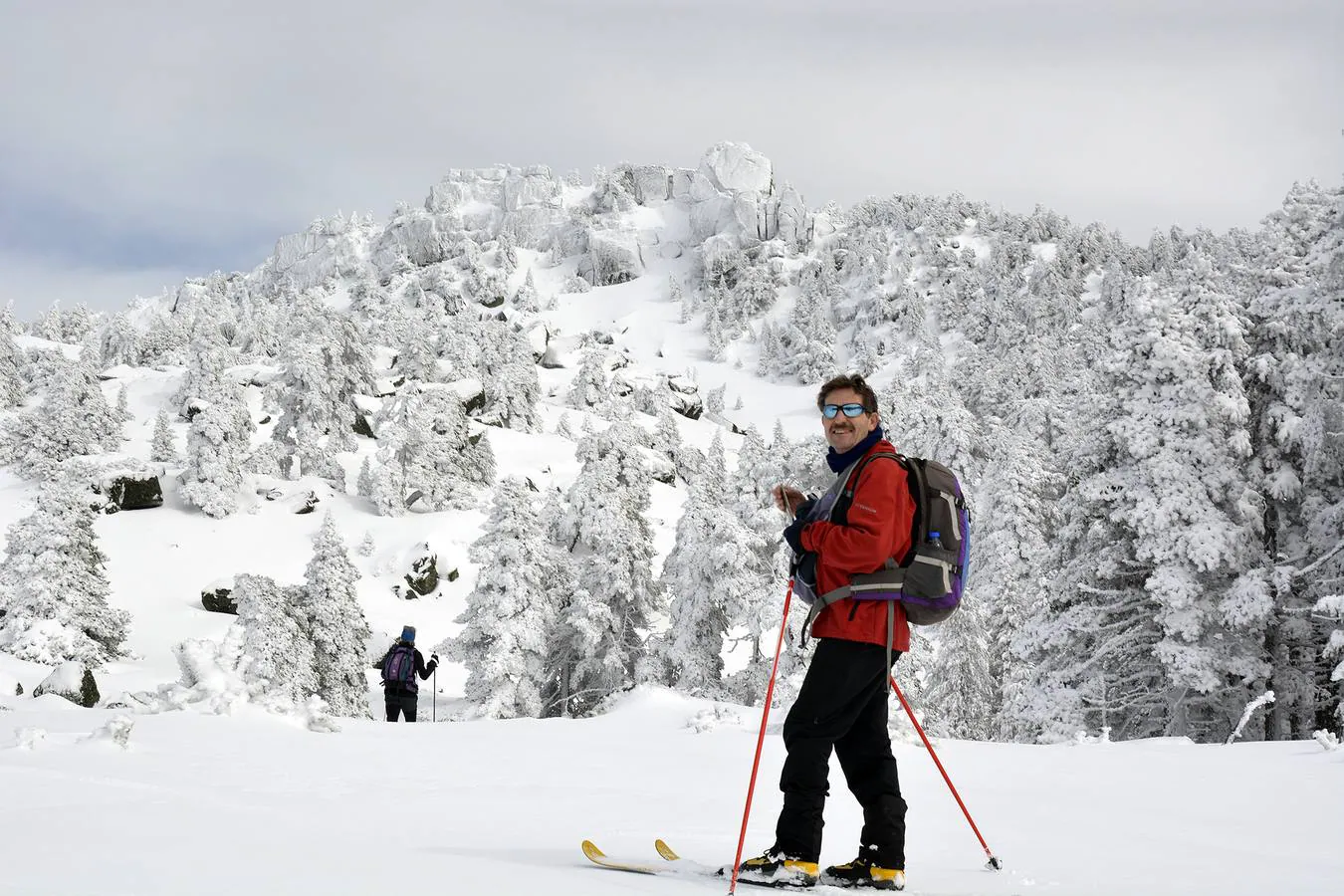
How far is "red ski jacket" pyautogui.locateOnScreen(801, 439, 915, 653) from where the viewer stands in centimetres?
328

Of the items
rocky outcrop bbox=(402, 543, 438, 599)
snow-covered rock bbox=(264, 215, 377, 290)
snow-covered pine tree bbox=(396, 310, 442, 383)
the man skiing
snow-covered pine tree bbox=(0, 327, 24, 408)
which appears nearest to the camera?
the man skiing

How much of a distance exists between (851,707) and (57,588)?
2751 cm

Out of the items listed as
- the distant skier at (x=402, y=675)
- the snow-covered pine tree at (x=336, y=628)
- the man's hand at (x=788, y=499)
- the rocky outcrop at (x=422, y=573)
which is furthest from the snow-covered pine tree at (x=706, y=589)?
the man's hand at (x=788, y=499)

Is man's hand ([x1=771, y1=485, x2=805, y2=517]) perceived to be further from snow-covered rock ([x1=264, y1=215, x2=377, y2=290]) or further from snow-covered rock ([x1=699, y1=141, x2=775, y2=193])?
snow-covered rock ([x1=264, y1=215, x2=377, y2=290])

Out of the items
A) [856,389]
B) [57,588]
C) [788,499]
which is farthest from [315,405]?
[856,389]

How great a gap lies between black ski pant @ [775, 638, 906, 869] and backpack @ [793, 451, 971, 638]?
18cm

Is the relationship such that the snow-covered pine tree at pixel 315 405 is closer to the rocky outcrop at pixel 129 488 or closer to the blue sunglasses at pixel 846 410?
the rocky outcrop at pixel 129 488

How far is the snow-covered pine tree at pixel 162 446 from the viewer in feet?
155

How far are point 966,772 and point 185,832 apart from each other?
19.5 ft

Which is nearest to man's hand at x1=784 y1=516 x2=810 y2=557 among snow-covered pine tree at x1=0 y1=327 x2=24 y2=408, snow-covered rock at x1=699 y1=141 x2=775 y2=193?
snow-covered pine tree at x1=0 y1=327 x2=24 y2=408

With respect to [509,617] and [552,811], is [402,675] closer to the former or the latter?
[552,811]

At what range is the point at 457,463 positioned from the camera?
48.7 meters

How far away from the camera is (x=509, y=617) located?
23.7 metres

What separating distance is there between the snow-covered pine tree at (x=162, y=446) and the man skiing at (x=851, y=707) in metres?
51.7
